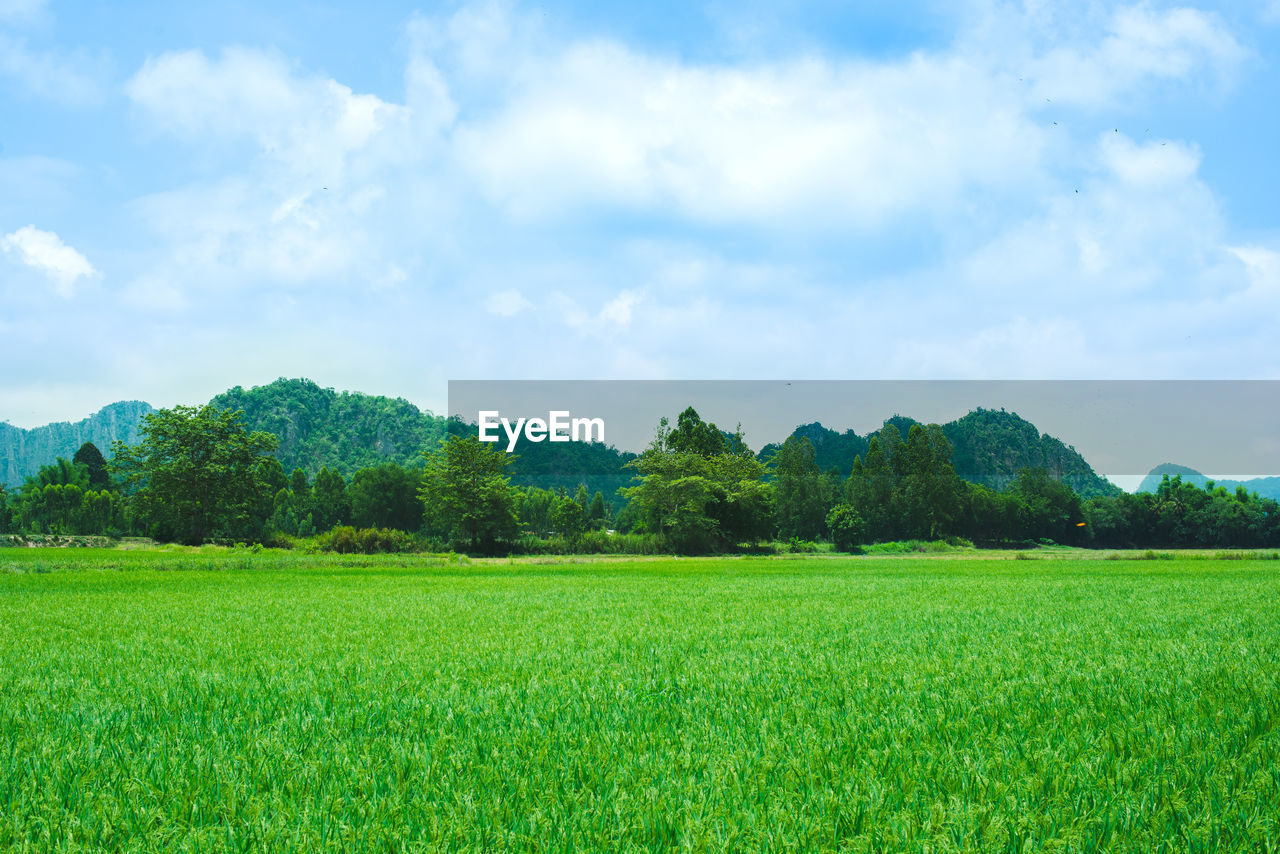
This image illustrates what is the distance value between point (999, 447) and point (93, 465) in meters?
159

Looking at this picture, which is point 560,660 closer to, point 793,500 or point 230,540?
point 230,540

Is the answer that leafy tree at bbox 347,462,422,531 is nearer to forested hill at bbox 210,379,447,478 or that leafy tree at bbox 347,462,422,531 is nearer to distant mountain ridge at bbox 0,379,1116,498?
distant mountain ridge at bbox 0,379,1116,498

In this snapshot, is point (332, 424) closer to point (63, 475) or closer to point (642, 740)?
point (63, 475)

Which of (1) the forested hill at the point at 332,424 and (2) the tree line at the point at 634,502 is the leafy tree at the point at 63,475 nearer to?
(2) the tree line at the point at 634,502

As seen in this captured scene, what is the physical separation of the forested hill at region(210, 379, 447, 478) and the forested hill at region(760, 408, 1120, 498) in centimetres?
8977

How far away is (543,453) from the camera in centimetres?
12900

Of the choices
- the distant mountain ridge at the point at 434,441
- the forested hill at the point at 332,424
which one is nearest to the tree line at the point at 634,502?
the distant mountain ridge at the point at 434,441

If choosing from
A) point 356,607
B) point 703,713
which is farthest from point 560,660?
point 356,607

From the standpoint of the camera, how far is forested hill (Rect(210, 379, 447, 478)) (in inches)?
5561

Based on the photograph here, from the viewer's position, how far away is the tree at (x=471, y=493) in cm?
4400

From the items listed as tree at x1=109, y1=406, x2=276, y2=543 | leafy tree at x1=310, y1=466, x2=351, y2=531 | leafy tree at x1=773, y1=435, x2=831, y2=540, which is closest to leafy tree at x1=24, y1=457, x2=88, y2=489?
leafy tree at x1=310, y1=466, x2=351, y2=531

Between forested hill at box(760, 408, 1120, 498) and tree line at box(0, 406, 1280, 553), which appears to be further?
forested hill at box(760, 408, 1120, 498)

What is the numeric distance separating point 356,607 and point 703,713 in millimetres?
9129

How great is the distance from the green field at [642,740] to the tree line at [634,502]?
118 ft
